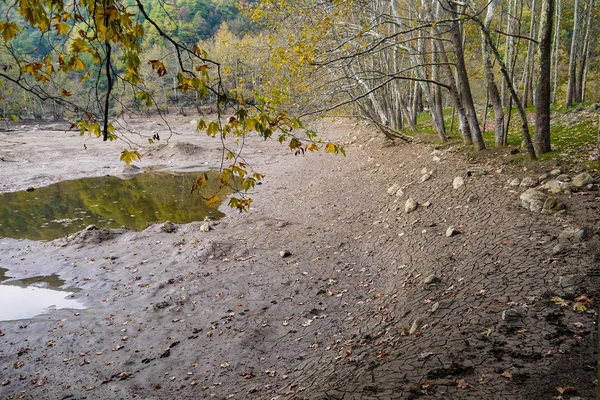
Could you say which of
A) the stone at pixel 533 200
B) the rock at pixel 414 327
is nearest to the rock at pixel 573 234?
the stone at pixel 533 200

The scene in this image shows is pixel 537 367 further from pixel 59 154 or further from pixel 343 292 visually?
pixel 59 154

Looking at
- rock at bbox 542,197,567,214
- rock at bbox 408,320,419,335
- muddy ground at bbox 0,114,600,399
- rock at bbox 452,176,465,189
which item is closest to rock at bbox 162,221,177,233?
muddy ground at bbox 0,114,600,399

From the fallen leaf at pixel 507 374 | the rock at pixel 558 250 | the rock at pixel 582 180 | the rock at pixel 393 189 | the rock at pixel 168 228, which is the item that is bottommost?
the rock at pixel 168 228

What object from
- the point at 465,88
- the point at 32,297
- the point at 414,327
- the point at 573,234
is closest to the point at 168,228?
the point at 32,297

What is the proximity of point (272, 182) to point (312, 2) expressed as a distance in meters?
7.93

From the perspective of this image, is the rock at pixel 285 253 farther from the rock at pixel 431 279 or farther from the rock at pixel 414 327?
the rock at pixel 414 327

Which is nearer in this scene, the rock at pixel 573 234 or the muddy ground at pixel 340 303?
the muddy ground at pixel 340 303

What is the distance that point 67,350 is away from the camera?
6344 millimetres

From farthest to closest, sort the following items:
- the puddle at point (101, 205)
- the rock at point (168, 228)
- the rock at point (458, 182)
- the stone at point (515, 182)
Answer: the puddle at point (101, 205) → the rock at point (168, 228) → the rock at point (458, 182) → the stone at point (515, 182)

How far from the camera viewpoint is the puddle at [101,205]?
13.7 m

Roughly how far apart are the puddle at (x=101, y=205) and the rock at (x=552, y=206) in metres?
9.83

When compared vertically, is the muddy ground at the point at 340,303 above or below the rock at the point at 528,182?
below

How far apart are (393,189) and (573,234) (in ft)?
19.6

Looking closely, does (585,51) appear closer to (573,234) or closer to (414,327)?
(573,234)
